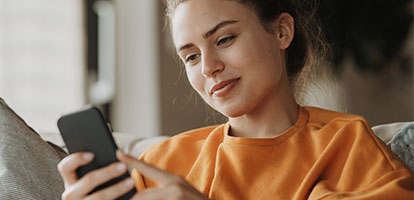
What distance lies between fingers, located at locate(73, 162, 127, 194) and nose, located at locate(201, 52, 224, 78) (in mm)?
325

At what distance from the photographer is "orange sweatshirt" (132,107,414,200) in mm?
894

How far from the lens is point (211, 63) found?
3.37 feet

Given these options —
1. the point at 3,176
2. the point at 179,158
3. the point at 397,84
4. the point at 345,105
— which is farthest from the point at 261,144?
the point at 397,84

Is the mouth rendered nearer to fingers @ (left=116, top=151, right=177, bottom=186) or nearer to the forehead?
the forehead

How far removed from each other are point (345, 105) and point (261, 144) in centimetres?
314

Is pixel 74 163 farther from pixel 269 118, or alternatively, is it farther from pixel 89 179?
pixel 269 118

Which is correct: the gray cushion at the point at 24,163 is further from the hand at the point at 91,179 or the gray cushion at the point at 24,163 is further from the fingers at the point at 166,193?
the fingers at the point at 166,193

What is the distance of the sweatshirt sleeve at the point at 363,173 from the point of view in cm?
84

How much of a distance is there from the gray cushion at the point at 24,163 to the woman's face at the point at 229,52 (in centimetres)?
39

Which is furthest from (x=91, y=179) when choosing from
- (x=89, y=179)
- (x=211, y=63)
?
(x=211, y=63)

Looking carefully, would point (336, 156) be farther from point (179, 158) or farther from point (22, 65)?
point (22, 65)

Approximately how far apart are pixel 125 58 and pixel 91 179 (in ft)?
9.56

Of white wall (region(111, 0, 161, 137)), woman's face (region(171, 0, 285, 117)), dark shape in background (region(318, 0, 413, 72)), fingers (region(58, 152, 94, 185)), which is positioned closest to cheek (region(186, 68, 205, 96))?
woman's face (region(171, 0, 285, 117))

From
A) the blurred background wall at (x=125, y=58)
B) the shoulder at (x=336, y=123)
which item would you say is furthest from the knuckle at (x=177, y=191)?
the blurred background wall at (x=125, y=58)
